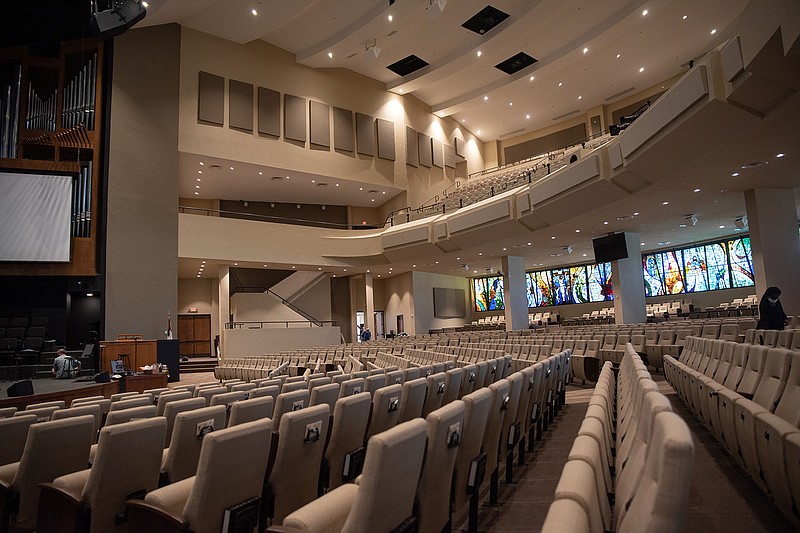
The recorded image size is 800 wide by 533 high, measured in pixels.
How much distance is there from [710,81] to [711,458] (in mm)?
6845

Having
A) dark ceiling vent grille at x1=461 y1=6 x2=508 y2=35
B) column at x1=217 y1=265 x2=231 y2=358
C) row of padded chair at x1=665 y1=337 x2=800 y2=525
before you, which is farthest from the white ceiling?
row of padded chair at x1=665 y1=337 x2=800 y2=525

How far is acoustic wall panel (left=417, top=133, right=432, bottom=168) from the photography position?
83.4 ft

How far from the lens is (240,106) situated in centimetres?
1931

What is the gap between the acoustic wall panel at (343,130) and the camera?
72.2 ft

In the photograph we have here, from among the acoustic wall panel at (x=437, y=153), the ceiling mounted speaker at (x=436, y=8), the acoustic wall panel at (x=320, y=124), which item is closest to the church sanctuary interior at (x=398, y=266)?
the acoustic wall panel at (x=320, y=124)

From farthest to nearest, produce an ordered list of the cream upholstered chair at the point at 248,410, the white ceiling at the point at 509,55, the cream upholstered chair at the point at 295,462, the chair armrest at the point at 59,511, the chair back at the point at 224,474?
the white ceiling at the point at 509,55 < the cream upholstered chair at the point at 248,410 < the cream upholstered chair at the point at 295,462 < the chair armrest at the point at 59,511 < the chair back at the point at 224,474

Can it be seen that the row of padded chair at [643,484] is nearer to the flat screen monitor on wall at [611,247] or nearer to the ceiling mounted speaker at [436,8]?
the flat screen monitor on wall at [611,247]

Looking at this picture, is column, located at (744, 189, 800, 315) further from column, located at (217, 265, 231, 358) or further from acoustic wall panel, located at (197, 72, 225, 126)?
acoustic wall panel, located at (197, 72, 225, 126)

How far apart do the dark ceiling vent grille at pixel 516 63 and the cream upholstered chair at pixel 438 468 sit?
22581 mm

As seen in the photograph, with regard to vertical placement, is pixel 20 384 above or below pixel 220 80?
below

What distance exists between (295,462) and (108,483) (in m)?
0.88

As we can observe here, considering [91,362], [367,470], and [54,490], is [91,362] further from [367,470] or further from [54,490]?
[367,470]

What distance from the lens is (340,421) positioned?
3010 millimetres

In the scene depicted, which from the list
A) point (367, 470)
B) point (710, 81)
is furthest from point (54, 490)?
point (710, 81)
